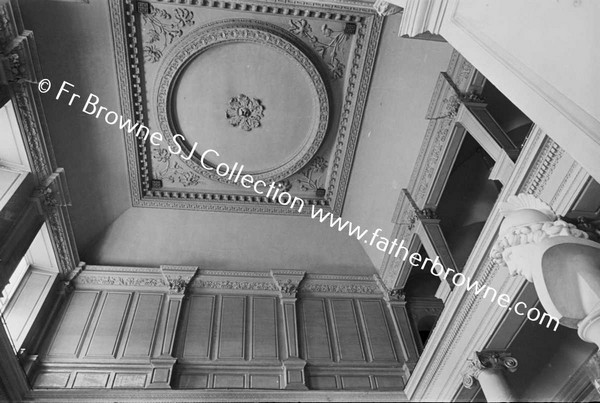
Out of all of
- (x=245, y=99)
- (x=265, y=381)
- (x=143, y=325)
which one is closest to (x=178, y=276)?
(x=143, y=325)

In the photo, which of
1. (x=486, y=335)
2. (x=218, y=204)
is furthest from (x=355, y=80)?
(x=486, y=335)

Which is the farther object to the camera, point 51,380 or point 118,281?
point 118,281

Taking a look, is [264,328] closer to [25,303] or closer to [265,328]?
[265,328]

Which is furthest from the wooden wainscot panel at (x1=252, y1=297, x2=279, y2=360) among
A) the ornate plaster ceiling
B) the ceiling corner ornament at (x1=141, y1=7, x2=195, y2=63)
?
the ceiling corner ornament at (x1=141, y1=7, x2=195, y2=63)

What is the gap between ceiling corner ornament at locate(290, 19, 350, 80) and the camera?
6793 mm

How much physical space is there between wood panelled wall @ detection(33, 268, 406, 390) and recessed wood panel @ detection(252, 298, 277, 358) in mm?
17

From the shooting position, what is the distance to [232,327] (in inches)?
271

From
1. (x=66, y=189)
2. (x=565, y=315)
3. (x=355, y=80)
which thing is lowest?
(x=565, y=315)

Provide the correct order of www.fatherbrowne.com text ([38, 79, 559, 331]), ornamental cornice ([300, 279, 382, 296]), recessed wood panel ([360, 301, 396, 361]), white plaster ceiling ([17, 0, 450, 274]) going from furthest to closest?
ornamental cornice ([300, 279, 382, 296]) < recessed wood panel ([360, 301, 396, 361]) < white plaster ceiling ([17, 0, 450, 274]) < www.fatherbrowne.com text ([38, 79, 559, 331])

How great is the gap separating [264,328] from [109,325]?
2.54 m

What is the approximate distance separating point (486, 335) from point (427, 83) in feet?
11.9

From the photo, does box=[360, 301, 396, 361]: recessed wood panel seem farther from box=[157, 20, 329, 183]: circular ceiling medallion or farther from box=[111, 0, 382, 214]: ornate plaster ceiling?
box=[157, 20, 329, 183]: circular ceiling medallion

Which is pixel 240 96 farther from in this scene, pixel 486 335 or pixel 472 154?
pixel 486 335

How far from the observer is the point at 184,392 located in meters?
5.90
